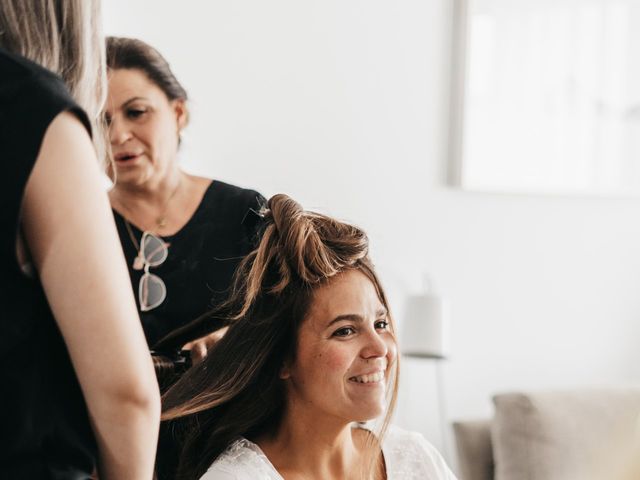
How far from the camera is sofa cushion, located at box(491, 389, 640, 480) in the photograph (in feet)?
8.59

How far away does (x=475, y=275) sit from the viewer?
348 centimetres

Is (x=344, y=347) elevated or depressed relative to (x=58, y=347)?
depressed

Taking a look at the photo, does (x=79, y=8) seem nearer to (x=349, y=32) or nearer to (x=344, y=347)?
(x=344, y=347)

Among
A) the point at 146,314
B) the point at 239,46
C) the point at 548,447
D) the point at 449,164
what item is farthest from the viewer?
the point at 449,164

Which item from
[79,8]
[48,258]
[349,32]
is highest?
[349,32]

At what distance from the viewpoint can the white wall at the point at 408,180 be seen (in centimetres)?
297

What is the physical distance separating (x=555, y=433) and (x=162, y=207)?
4.40ft

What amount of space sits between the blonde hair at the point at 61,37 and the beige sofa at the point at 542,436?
1941 millimetres

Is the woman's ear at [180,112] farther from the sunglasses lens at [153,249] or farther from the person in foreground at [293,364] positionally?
the person in foreground at [293,364]

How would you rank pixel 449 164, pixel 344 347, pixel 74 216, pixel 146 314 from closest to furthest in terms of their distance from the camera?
pixel 74 216, pixel 344 347, pixel 146 314, pixel 449 164

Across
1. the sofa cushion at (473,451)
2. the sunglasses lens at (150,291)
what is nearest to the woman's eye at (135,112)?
the sunglasses lens at (150,291)

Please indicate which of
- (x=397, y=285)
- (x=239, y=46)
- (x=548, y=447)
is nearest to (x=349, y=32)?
(x=239, y=46)

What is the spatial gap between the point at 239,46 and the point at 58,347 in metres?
2.21

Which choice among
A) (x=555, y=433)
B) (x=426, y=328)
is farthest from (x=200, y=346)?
(x=426, y=328)
